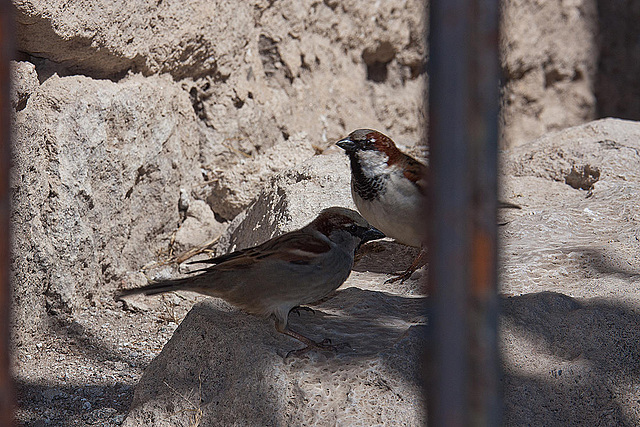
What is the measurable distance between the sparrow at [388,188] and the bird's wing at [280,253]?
1023 millimetres

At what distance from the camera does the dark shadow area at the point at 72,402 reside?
310cm

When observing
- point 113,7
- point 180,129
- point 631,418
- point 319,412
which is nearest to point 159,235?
point 180,129

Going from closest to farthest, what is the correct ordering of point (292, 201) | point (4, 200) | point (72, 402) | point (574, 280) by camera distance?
point (4, 200), point (72, 402), point (574, 280), point (292, 201)

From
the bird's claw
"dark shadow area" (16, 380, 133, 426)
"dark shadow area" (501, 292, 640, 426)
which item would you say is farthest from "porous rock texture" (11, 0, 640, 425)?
"dark shadow area" (501, 292, 640, 426)

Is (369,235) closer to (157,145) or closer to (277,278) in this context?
(277,278)

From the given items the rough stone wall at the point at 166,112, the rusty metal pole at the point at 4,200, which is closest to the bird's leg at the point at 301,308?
the rough stone wall at the point at 166,112

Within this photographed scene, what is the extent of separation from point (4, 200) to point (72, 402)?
7.92ft

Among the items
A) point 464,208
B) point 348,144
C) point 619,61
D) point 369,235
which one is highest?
point 619,61

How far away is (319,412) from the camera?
2420 mm

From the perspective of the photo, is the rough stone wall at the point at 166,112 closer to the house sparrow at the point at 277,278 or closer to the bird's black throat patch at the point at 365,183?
the bird's black throat patch at the point at 365,183

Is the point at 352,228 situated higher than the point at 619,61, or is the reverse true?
the point at 619,61

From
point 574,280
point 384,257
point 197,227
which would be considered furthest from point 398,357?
point 197,227

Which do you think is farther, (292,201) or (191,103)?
(191,103)

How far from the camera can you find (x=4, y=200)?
1.09 meters
